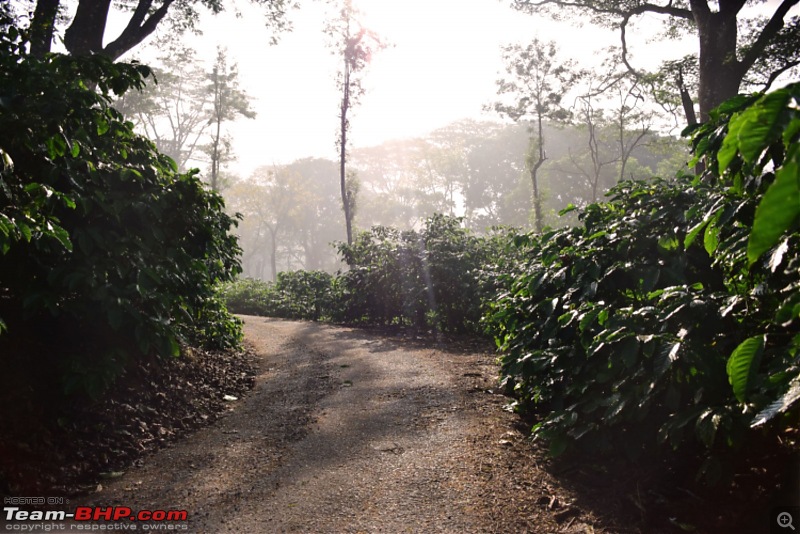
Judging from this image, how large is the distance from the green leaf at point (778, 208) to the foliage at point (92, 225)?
3296 millimetres

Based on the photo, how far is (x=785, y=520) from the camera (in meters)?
1.96

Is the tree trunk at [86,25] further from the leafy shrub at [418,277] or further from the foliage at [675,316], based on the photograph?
the foliage at [675,316]

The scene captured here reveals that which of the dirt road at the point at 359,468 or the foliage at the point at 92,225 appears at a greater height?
the foliage at the point at 92,225

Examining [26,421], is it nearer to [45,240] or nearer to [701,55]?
[45,240]

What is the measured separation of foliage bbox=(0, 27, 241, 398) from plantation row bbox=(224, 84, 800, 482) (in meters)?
2.75

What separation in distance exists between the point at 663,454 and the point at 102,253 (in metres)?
3.89

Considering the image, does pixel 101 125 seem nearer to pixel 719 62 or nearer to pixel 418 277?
pixel 418 277

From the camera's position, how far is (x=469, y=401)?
4.57 m

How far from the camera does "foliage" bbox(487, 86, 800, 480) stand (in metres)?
1.58

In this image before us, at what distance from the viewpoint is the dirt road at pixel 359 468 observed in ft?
8.50

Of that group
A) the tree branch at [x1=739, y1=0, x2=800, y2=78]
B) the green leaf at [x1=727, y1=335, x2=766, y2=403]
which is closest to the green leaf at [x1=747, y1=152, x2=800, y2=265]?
the green leaf at [x1=727, y1=335, x2=766, y2=403]

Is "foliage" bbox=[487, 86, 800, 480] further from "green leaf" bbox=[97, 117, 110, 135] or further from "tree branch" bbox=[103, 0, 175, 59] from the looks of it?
"tree branch" bbox=[103, 0, 175, 59]

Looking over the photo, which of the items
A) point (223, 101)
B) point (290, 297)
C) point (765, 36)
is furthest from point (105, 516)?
point (223, 101)

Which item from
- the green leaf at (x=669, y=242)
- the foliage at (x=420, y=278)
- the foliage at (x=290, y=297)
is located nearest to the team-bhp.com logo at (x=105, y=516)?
the green leaf at (x=669, y=242)
